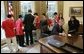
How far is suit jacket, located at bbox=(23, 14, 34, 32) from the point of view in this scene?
4943 mm

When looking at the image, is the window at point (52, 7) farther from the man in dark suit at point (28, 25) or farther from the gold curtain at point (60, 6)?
the man in dark suit at point (28, 25)

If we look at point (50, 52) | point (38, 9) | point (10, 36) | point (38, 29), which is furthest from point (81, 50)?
point (38, 29)

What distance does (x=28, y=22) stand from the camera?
5.05 m

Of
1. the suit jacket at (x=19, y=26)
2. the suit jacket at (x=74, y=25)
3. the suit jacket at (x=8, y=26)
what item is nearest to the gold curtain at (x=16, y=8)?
the suit jacket at (x=19, y=26)

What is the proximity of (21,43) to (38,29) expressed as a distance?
67 cm

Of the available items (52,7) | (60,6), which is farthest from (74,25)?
(52,7)

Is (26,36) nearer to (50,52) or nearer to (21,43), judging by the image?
(21,43)

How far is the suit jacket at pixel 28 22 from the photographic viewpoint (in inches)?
195

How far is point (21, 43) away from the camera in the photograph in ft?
17.3

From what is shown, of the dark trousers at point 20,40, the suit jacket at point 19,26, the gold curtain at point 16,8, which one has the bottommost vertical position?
the dark trousers at point 20,40

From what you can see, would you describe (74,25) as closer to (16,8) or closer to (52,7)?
(52,7)

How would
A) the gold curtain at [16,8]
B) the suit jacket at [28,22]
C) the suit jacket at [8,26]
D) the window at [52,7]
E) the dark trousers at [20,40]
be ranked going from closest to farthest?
the gold curtain at [16,8], the window at [52,7], the suit jacket at [8,26], the suit jacket at [28,22], the dark trousers at [20,40]

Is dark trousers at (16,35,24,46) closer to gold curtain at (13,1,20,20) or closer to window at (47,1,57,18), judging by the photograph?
gold curtain at (13,1,20,20)

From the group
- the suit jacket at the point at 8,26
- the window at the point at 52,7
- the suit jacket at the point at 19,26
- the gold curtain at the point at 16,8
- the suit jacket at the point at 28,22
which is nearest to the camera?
the gold curtain at the point at 16,8
